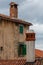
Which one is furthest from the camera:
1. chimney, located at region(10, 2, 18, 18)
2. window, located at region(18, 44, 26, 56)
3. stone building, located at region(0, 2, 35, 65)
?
chimney, located at region(10, 2, 18, 18)

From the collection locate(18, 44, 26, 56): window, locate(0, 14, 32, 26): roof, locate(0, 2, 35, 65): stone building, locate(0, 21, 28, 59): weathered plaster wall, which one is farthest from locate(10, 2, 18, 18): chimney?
locate(18, 44, 26, 56): window

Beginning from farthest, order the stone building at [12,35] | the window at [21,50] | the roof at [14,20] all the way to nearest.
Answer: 1. the window at [21,50]
2. the stone building at [12,35]
3. the roof at [14,20]

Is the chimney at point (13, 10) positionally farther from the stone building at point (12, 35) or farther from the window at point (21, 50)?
the window at point (21, 50)

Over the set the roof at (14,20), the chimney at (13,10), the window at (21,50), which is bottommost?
the window at (21,50)

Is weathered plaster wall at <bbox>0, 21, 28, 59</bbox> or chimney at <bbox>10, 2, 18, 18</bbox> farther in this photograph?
chimney at <bbox>10, 2, 18, 18</bbox>

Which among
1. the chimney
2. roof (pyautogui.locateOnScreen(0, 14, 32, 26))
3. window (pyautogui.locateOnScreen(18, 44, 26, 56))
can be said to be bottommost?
window (pyautogui.locateOnScreen(18, 44, 26, 56))

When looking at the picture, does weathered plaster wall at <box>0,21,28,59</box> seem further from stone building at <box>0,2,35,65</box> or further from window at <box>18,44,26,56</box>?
window at <box>18,44,26,56</box>

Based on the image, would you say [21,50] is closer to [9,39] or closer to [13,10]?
[9,39]

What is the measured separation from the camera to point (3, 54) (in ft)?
79.5

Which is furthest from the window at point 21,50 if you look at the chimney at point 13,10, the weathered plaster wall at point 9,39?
the chimney at point 13,10

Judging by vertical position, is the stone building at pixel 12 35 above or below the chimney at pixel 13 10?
below

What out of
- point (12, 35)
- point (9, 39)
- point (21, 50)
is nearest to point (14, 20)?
point (12, 35)

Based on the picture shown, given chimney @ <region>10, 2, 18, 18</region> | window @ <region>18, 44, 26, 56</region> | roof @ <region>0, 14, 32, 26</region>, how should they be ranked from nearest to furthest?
1. roof @ <region>0, 14, 32, 26</region>
2. window @ <region>18, 44, 26, 56</region>
3. chimney @ <region>10, 2, 18, 18</region>

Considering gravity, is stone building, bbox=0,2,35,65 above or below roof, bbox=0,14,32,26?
below
